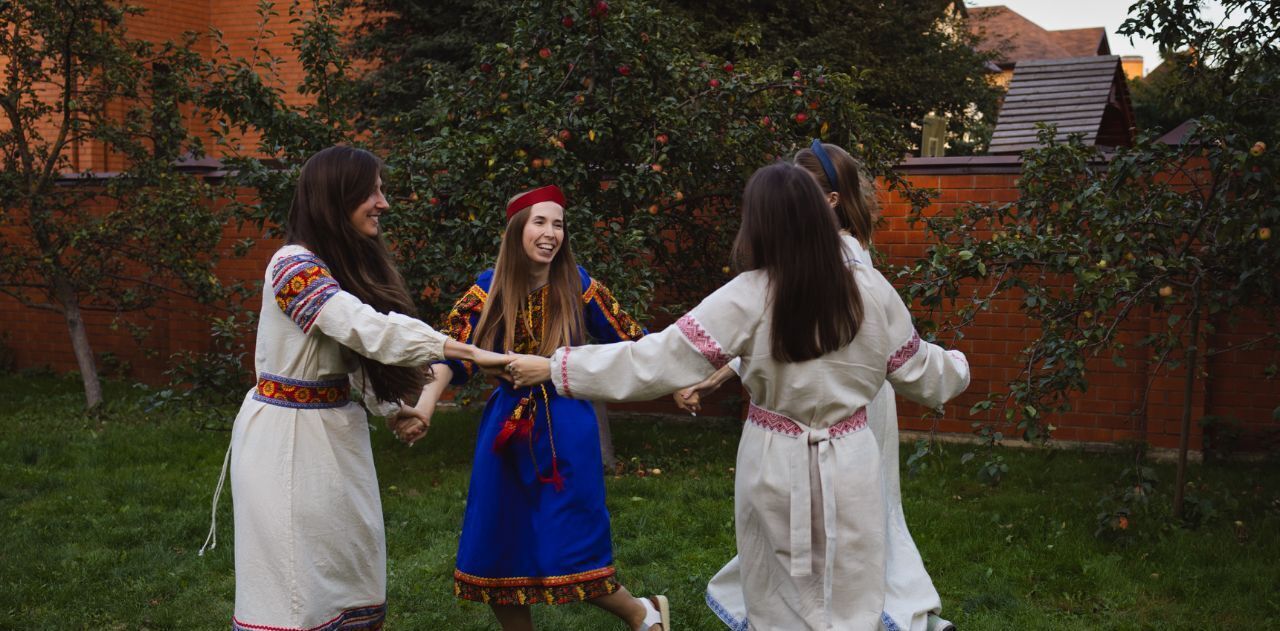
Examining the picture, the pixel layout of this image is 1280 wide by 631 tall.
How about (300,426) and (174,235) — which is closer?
(300,426)

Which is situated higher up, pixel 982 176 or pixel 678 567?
pixel 982 176

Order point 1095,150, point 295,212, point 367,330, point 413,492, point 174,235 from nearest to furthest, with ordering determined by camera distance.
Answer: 1. point 367,330
2. point 295,212
3. point 1095,150
4. point 413,492
5. point 174,235

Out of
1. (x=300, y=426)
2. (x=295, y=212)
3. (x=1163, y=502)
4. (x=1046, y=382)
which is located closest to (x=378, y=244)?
(x=295, y=212)

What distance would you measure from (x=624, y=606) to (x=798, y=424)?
4.22ft

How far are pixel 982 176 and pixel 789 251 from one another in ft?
16.7

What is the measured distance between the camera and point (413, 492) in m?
6.59

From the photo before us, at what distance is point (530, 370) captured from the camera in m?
3.20

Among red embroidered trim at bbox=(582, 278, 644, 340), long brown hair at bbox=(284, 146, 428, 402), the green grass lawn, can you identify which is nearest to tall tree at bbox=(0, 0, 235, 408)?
the green grass lawn

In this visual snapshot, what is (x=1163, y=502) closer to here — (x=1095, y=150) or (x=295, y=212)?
(x=1095, y=150)

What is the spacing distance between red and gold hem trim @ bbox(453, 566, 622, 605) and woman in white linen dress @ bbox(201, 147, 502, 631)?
15.8 inches

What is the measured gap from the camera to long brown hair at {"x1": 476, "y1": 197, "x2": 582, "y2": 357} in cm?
393

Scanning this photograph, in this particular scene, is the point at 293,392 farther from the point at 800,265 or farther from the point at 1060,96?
the point at 1060,96

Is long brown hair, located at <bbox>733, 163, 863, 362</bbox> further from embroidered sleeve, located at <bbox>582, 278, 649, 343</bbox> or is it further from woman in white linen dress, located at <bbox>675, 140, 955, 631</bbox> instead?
embroidered sleeve, located at <bbox>582, 278, 649, 343</bbox>

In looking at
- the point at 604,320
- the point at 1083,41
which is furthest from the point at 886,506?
the point at 1083,41
